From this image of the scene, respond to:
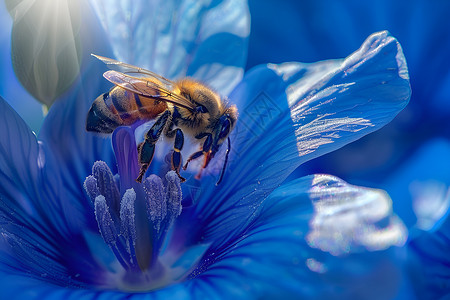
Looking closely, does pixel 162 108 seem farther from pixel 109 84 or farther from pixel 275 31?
pixel 275 31

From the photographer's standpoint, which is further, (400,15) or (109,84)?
(400,15)

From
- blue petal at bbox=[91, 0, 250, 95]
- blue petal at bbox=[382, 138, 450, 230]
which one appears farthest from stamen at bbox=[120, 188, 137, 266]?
blue petal at bbox=[382, 138, 450, 230]

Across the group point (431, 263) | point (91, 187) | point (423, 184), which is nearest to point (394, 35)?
point (423, 184)

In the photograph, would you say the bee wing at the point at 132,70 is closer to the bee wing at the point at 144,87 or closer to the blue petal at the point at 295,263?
the bee wing at the point at 144,87

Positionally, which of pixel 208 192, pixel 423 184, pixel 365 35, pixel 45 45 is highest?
pixel 45 45

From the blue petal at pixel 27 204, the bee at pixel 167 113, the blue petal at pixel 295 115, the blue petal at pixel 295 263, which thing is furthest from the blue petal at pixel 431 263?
the blue petal at pixel 27 204

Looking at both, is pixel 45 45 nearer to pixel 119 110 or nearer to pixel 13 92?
pixel 119 110

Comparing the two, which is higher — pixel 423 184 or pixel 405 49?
pixel 405 49

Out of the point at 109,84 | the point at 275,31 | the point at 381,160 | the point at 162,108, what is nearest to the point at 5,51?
the point at 109,84
